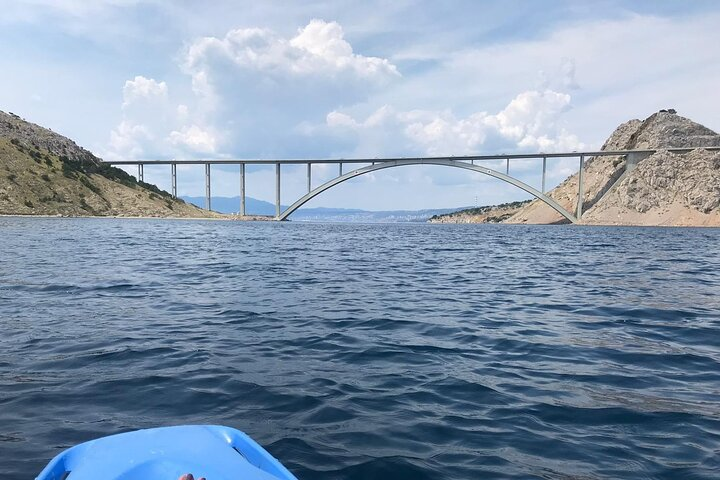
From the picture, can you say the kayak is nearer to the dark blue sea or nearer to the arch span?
the dark blue sea

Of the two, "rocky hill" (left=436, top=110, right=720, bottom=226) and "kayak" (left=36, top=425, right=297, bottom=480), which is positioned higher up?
"rocky hill" (left=436, top=110, right=720, bottom=226)

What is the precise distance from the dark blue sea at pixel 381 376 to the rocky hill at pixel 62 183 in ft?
296

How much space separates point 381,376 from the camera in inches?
289

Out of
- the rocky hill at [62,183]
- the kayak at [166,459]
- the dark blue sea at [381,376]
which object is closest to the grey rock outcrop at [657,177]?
the rocky hill at [62,183]

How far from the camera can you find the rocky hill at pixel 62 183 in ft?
295

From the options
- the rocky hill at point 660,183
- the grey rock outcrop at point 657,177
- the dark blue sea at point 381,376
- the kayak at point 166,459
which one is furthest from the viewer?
the grey rock outcrop at point 657,177

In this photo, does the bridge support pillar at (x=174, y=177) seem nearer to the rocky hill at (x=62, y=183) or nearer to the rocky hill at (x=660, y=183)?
the rocky hill at (x=62, y=183)

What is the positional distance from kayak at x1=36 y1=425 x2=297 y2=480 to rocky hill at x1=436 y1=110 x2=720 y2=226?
124 m

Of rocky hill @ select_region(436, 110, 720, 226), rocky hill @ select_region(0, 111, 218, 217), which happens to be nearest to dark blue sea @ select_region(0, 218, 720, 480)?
rocky hill @ select_region(0, 111, 218, 217)

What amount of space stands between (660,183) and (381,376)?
12695cm

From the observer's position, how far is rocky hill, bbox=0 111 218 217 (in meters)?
89.9

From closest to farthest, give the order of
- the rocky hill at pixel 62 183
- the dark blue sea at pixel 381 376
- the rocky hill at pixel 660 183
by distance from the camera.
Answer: the dark blue sea at pixel 381 376
the rocky hill at pixel 62 183
the rocky hill at pixel 660 183

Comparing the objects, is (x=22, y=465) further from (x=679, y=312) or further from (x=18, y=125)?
(x=18, y=125)

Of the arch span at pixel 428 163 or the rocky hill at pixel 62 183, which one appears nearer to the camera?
the rocky hill at pixel 62 183
